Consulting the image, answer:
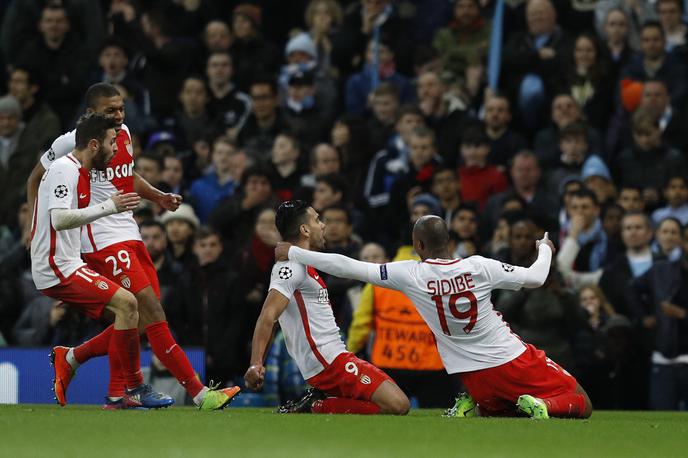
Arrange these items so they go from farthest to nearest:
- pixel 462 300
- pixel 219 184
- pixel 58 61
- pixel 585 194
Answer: pixel 58 61
pixel 219 184
pixel 585 194
pixel 462 300

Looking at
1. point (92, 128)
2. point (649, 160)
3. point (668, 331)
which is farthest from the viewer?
point (649, 160)

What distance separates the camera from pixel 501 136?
671 inches

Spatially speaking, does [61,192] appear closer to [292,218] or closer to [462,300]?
[292,218]

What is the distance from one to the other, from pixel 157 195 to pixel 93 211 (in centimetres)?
105

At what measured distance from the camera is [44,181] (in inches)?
420

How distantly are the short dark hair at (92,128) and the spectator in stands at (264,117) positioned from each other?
24.1ft

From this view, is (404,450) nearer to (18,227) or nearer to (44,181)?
(44,181)

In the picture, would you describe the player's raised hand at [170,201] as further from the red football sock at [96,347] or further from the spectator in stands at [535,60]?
the spectator in stands at [535,60]

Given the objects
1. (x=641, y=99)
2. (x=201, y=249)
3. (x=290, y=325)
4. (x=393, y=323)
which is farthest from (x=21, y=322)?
(x=641, y=99)

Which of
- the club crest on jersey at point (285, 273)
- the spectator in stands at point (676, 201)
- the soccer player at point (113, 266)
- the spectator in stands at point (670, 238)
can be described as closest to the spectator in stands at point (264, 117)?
the spectator in stands at point (676, 201)

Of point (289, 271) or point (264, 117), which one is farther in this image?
point (264, 117)

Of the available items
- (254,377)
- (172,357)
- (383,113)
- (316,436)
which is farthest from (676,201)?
(316,436)

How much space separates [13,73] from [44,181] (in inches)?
362

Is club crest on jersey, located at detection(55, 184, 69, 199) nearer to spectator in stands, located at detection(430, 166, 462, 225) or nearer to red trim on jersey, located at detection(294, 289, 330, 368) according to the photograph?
red trim on jersey, located at detection(294, 289, 330, 368)
